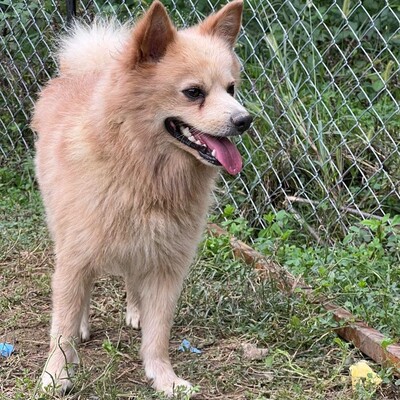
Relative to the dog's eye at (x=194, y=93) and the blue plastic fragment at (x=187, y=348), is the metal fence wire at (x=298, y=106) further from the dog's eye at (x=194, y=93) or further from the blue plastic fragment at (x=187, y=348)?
the dog's eye at (x=194, y=93)

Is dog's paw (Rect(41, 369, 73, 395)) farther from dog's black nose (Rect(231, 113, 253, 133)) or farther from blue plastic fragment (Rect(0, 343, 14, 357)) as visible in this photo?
dog's black nose (Rect(231, 113, 253, 133))

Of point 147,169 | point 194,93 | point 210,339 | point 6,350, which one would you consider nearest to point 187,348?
point 210,339

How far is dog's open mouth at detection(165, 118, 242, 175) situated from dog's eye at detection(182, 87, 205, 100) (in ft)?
0.30

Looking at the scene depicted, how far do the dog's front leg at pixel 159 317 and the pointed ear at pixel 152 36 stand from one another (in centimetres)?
75

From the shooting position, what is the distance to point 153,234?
2.89 meters

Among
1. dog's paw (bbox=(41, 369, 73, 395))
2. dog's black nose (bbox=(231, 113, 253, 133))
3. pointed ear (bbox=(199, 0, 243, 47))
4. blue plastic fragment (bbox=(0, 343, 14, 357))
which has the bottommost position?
blue plastic fragment (bbox=(0, 343, 14, 357))

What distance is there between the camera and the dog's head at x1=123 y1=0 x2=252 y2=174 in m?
2.75

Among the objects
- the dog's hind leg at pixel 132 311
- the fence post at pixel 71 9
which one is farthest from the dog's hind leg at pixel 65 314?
the fence post at pixel 71 9

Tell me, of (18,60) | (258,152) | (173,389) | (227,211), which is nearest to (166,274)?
(173,389)

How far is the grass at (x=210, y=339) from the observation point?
2945 mm

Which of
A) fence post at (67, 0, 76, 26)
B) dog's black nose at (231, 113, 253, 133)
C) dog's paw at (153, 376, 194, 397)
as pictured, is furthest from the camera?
fence post at (67, 0, 76, 26)

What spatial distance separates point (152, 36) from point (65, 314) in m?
0.99

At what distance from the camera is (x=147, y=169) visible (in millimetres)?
2855

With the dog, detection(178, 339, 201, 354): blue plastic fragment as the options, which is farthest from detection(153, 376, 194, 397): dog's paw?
detection(178, 339, 201, 354): blue plastic fragment
